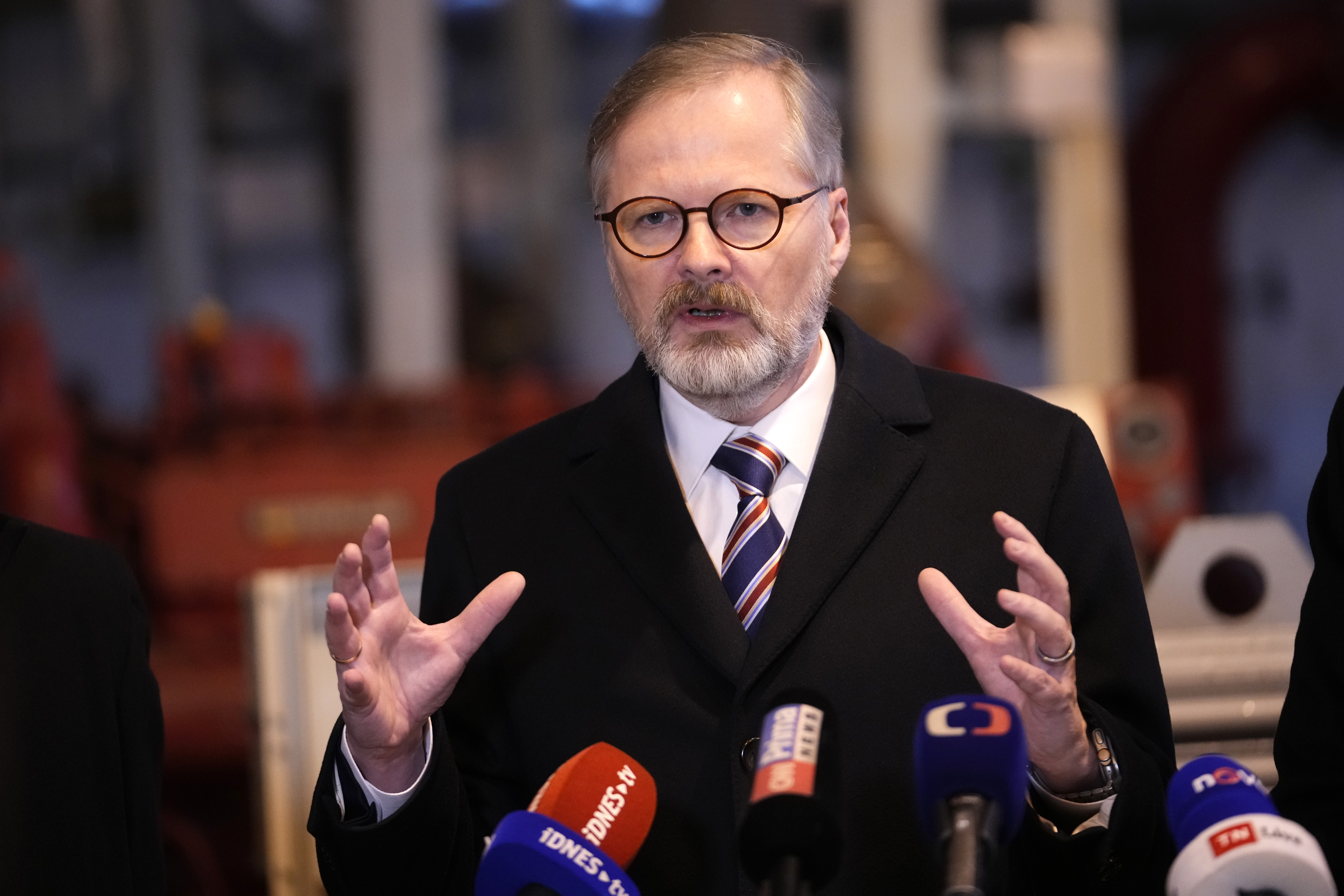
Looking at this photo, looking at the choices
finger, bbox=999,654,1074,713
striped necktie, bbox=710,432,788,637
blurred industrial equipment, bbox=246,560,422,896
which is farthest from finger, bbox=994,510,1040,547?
blurred industrial equipment, bbox=246,560,422,896

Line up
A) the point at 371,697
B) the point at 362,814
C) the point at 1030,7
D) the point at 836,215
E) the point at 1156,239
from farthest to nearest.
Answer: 1. the point at 1030,7
2. the point at 1156,239
3. the point at 836,215
4. the point at 362,814
5. the point at 371,697

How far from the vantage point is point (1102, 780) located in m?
1.24

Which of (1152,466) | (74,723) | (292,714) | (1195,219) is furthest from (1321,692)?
(1195,219)

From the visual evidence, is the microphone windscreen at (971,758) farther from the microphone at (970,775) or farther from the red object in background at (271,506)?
Result: the red object in background at (271,506)

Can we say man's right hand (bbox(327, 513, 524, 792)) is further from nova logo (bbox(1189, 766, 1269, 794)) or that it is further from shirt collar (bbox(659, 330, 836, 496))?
nova logo (bbox(1189, 766, 1269, 794))

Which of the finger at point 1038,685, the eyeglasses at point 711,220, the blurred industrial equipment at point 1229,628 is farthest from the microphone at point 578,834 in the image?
the blurred industrial equipment at point 1229,628

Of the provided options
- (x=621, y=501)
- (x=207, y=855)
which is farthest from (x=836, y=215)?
(x=207, y=855)

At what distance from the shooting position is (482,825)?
1.47m

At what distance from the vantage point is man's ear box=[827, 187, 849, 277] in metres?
1.58

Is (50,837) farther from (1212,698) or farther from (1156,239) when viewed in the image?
(1156,239)

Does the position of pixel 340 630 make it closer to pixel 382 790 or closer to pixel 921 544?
pixel 382 790

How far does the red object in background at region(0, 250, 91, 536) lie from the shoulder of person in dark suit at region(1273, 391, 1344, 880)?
4.34 metres

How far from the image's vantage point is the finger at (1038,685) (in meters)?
1.15

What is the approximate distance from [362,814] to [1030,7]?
8283 millimetres
